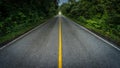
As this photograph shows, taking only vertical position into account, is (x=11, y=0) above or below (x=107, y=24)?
above

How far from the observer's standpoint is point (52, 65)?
21.5 feet

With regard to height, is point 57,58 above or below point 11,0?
below

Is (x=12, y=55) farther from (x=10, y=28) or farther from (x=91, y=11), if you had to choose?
(x=91, y=11)

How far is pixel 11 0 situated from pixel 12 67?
69.1ft

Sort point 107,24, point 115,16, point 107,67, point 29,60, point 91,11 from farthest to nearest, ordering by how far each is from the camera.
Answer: point 91,11
point 107,24
point 115,16
point 29,60
point 107,67

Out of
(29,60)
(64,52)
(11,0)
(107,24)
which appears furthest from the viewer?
(11,0)

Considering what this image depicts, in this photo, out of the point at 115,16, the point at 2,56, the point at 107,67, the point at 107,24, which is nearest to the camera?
the point at 107,67

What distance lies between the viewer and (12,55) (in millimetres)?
8039

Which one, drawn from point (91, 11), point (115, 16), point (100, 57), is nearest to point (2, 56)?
point (100, 57)

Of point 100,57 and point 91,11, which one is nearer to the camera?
point 100,57

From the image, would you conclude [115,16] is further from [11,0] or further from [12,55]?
[11,0]

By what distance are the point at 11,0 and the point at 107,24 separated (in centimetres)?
1597

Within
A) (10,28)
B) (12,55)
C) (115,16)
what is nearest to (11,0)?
(10,28)

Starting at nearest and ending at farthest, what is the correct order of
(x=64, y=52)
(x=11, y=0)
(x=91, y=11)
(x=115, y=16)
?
(x=64, y=52)
(x=115, y=16)
(x=11, y=0)
(x=91, y=11)
